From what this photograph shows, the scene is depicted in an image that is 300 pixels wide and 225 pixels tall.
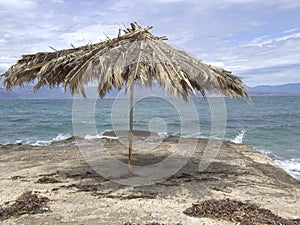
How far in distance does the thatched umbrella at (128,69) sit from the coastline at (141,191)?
149cm

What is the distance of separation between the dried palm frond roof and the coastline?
1491 millimetres

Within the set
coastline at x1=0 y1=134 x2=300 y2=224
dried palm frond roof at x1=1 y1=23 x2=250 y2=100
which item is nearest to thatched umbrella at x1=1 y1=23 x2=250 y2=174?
dried palm frond roof at x1=1 y1=23 x2=250 y2=100

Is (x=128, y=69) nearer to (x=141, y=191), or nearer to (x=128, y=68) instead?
(x=128, y=68)

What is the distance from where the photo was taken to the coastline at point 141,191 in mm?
3723

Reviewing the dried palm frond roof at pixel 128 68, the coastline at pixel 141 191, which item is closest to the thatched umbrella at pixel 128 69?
the dried palm frond roof at pixel 128 68

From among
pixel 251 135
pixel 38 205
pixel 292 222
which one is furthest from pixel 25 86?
pixel 251 135

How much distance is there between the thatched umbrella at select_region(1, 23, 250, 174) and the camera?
4.38m

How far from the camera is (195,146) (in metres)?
10.0

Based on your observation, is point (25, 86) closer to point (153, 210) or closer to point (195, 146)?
point (153, 210)

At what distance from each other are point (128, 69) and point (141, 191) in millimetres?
1846

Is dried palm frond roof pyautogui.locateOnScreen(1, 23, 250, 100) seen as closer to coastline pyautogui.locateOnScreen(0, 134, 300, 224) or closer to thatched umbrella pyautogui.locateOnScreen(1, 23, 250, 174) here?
thatched umbrella pyautogui.locateOnScreen(1, 23, 250, 174)

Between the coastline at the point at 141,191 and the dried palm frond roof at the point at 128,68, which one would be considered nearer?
the coastline at the point at 141,191

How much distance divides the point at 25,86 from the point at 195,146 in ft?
19.7

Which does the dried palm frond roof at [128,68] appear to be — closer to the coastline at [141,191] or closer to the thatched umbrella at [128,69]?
the thatched umbrella at [128,69]
